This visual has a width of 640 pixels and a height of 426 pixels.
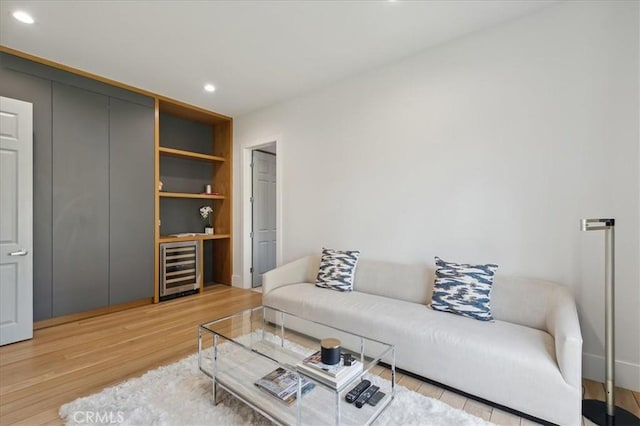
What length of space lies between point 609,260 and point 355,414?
5.55 ft

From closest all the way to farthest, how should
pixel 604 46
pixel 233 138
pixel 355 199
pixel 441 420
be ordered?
pixel 441 420, pixel 604 46, pixel 355 199, pixel 233 138

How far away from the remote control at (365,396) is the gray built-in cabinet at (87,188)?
11.2 feet

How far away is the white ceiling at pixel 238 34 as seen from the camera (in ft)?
7.64

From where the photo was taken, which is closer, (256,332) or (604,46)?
(604,46)

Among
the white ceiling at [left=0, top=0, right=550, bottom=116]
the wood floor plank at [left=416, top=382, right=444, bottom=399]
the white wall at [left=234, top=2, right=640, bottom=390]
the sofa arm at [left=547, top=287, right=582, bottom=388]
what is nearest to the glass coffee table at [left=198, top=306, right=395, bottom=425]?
the wood floor plank at [left=416, top=382, right=444, bottom=399]

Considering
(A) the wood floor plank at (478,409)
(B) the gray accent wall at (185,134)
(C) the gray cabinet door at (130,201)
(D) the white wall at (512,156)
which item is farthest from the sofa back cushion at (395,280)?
(B) the gray accent wall at (185,134)

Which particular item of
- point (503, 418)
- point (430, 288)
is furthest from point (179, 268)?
point (503, 418)

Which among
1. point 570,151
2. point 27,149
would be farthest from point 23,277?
point 570,151

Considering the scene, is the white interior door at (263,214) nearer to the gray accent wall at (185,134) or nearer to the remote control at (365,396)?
the gray accent wall at (185,134)

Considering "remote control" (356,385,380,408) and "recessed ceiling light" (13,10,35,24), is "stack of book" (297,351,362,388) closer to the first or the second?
"remote control" (356,385,380,408)

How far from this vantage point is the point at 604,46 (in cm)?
212

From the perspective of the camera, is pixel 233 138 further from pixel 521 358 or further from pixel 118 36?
pixel 521 358

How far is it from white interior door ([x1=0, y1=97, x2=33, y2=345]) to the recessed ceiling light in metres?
0.72

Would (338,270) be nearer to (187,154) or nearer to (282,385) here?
(282,385)
